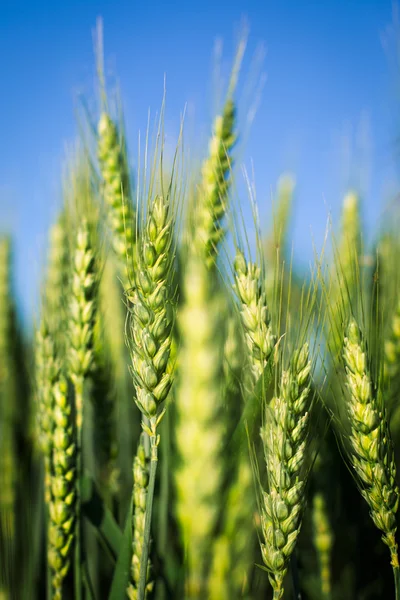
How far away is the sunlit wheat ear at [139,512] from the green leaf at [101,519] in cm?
17

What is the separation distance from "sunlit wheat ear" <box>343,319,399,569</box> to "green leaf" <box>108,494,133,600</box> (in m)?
0.43

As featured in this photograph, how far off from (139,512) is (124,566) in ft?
0.45

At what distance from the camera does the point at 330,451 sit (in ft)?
4.66

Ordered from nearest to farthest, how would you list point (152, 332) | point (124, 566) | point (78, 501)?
point (152, 332) < point (124, 566) < point (78, 501)

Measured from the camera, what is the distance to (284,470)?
0.86 meters

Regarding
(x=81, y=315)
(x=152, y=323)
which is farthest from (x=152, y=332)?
(x=81, y=315)

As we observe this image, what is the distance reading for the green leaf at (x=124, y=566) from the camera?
938 millimetres

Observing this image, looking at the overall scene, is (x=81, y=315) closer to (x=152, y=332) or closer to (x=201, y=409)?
(x=152, y=332)

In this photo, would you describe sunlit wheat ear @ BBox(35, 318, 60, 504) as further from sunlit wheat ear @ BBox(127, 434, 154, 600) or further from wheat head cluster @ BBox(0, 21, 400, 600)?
sunlit wheat ear @ BBox(127, 434, 154, 600)

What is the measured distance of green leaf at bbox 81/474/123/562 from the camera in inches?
43.7

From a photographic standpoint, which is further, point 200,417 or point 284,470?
point 284,470

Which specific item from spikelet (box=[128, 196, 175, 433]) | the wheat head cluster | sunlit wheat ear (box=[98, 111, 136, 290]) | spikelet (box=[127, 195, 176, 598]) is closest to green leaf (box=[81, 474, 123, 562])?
the wheat head cluster

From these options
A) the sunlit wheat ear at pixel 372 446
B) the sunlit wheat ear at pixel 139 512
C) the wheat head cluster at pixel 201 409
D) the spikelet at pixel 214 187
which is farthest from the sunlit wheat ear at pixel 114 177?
the sunlit wheat ear at pixel 372 446

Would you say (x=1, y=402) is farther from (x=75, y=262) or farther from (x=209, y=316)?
(x=209, y=316)
